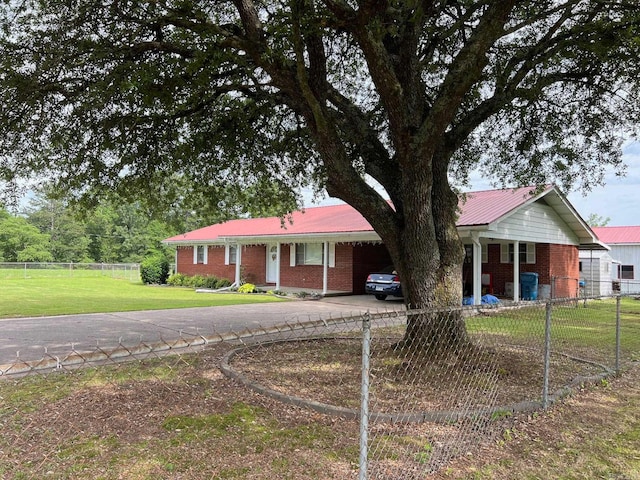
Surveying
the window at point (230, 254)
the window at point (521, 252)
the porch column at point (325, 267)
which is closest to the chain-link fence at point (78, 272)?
the window at point (230, 254)

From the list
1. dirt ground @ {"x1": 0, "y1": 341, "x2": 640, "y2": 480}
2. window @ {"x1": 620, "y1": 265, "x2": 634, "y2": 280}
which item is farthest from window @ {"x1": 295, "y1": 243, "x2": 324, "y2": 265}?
window @ {"x1": 620, "y1": 265, "x2": 634, "y2": 280}

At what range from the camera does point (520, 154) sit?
1014 cm

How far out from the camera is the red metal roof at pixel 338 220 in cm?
1605

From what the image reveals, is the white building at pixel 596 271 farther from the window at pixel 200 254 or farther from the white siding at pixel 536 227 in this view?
the window at pixel 200 254

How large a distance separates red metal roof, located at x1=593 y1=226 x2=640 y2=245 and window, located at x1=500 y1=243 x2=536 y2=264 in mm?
15176

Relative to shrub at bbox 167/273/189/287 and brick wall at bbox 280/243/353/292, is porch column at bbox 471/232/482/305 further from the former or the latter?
shrub at bbox 167/273/189/287

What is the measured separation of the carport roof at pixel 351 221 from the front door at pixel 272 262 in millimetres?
1168

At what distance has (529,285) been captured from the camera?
1895cm

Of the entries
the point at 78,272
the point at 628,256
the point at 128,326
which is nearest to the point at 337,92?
the point at 128,326

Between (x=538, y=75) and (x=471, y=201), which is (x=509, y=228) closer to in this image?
(x=471, y=201)

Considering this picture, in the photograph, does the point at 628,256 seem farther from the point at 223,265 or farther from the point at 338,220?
the point at 223,265

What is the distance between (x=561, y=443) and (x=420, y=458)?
1530mm

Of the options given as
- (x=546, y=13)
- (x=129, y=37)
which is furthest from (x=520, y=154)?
(x=129, y=37)

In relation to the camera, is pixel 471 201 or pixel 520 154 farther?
pixel 471 201
